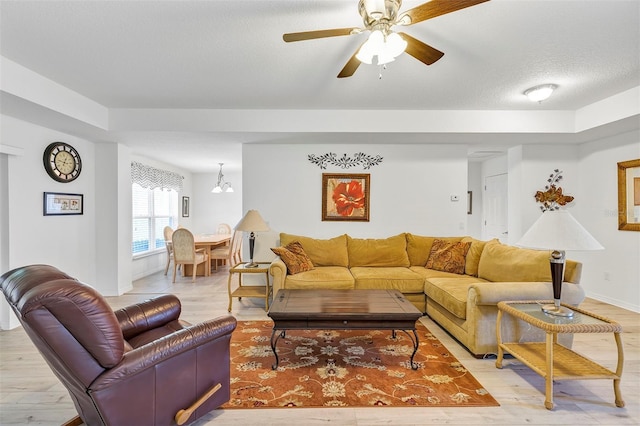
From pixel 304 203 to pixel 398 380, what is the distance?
2927mm

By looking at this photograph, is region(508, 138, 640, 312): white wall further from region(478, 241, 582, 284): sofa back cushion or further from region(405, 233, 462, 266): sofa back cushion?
region(478, 241, 582, 284): sofa back cushion

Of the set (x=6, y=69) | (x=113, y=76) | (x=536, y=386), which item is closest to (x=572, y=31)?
(x=536, y=386)

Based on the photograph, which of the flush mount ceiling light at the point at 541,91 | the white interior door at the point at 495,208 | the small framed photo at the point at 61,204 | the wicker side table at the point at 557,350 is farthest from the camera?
the white interior door at the point at 495,208

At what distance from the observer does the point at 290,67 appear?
286cm

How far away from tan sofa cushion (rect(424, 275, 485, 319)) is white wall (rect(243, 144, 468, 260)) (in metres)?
1.32

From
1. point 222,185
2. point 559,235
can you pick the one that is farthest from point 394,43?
point 222,185

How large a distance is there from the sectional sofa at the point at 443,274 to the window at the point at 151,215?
3.58m

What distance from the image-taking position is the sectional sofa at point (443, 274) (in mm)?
2639

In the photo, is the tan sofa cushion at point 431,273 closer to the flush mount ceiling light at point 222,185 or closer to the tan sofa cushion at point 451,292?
the tan sofa cushion at point 451,292

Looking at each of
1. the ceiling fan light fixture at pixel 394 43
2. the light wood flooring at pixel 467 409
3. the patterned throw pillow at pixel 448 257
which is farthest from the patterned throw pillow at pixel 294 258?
the ceiling fan light fixture at pixel 394 43

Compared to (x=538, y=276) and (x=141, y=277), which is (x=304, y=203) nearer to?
(x=538, y=276)

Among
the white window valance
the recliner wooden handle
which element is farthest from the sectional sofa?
the white window valance

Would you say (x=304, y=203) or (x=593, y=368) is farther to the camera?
(x=304, y=203)

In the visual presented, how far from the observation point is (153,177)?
6.52 metres
